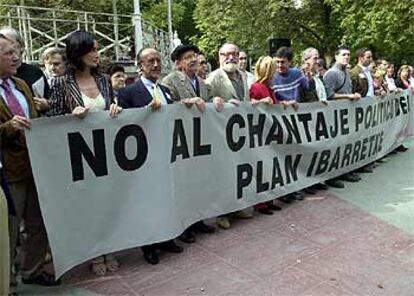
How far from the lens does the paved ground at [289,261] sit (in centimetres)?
362

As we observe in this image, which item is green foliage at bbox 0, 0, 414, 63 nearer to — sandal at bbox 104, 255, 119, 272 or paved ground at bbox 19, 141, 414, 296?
paved ground at bbox 19, 141, 414, 296

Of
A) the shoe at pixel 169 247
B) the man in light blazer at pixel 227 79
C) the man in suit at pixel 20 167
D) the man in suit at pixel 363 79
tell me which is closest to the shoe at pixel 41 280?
the man in suit at pixel 20 167

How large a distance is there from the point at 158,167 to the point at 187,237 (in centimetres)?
83

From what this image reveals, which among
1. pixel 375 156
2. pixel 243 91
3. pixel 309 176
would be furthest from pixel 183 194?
pixel 375 156

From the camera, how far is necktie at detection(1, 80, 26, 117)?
335 cm

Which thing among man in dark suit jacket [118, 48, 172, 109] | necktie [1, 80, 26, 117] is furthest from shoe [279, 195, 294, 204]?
necktie [1, 80, 26, 117]

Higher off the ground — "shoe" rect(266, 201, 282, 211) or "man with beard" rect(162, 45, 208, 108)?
"man with beard" rect(162, 45, 208, 108)

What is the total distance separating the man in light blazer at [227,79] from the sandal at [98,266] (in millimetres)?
1907

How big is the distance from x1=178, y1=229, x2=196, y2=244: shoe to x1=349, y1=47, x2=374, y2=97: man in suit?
3.71m

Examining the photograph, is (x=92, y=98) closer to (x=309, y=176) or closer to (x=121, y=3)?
(x=309, y=176)

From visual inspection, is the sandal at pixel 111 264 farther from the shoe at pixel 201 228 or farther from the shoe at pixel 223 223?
the shoe at pixel 223 223

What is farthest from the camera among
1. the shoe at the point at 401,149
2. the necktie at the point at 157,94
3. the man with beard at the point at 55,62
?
the shoe at the point at 401,149

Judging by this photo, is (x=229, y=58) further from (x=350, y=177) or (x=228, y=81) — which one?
(x=350, y=177)

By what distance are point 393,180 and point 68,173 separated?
4623 millimetres
